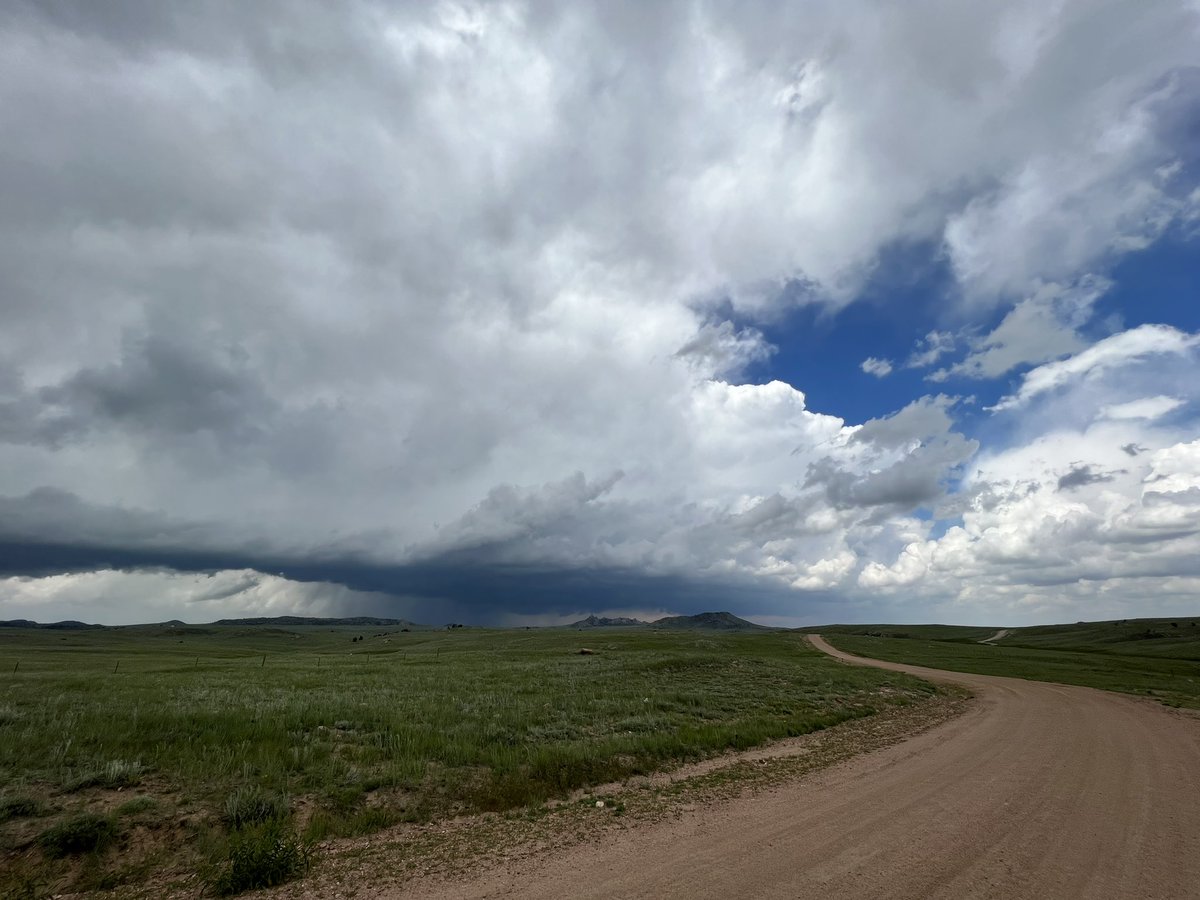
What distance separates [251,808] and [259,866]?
10.4 feet

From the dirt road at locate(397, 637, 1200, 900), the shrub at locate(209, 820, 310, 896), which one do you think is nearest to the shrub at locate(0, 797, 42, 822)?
the shrub at locate(209, 820, 310, 896)

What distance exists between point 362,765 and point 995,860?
45.4 feet

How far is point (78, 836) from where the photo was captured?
10.6m

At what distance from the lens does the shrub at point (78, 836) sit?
10398mm

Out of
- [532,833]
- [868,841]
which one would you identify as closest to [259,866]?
[532,833]

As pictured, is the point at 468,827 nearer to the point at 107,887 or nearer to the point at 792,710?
the point at 107,887

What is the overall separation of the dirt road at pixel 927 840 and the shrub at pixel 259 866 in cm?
246

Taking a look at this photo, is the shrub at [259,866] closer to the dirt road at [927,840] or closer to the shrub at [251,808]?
the shrub at [251,808]

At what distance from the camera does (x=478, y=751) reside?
16.4 metres

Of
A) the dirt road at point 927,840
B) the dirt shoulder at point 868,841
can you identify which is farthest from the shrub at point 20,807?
the dirt road at point 927,840

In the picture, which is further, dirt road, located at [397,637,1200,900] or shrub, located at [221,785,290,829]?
shrub, located at [221,785,290,829]

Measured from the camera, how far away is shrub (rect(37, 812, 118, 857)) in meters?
10.4

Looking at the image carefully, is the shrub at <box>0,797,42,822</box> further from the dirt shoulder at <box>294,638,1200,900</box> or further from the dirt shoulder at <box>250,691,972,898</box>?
the dirt shoulder at <box>294,638,1200,900</box>

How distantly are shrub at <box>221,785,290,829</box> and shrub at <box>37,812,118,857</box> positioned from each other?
185cm
